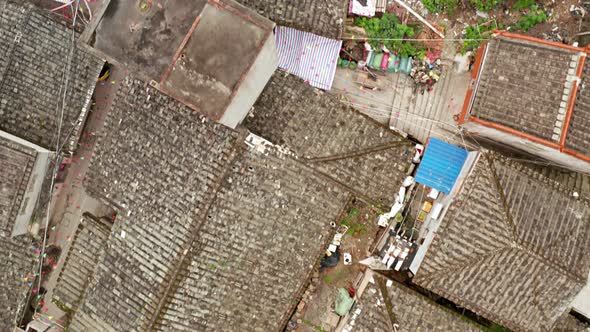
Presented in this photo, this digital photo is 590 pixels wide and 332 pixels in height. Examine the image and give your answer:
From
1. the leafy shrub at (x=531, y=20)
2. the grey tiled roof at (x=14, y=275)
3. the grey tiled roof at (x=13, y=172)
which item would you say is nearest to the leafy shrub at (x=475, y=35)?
Answer: the leafy shrub at (x=531, y=20)

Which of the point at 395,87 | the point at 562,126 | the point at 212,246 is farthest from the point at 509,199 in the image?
the point at 212,246

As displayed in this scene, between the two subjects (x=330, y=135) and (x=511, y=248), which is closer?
(x=511, y=248)

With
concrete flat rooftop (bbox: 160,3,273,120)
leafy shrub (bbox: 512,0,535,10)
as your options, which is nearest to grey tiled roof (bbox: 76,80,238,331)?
concrete flat rooftop (bbox: 160,3,273,120)

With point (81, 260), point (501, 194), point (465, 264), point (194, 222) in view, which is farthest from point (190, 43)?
point (465, 264)

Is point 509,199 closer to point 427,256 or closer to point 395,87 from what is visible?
point 427,256

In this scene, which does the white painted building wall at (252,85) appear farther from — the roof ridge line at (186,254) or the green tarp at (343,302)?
the green tarp at (343,302)

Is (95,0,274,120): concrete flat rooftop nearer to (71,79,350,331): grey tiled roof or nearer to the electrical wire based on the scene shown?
(71,79,350,331): grey tiled roof

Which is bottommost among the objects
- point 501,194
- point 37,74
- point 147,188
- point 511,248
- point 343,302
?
point 343,302

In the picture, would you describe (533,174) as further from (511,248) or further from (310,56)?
(310,56)
